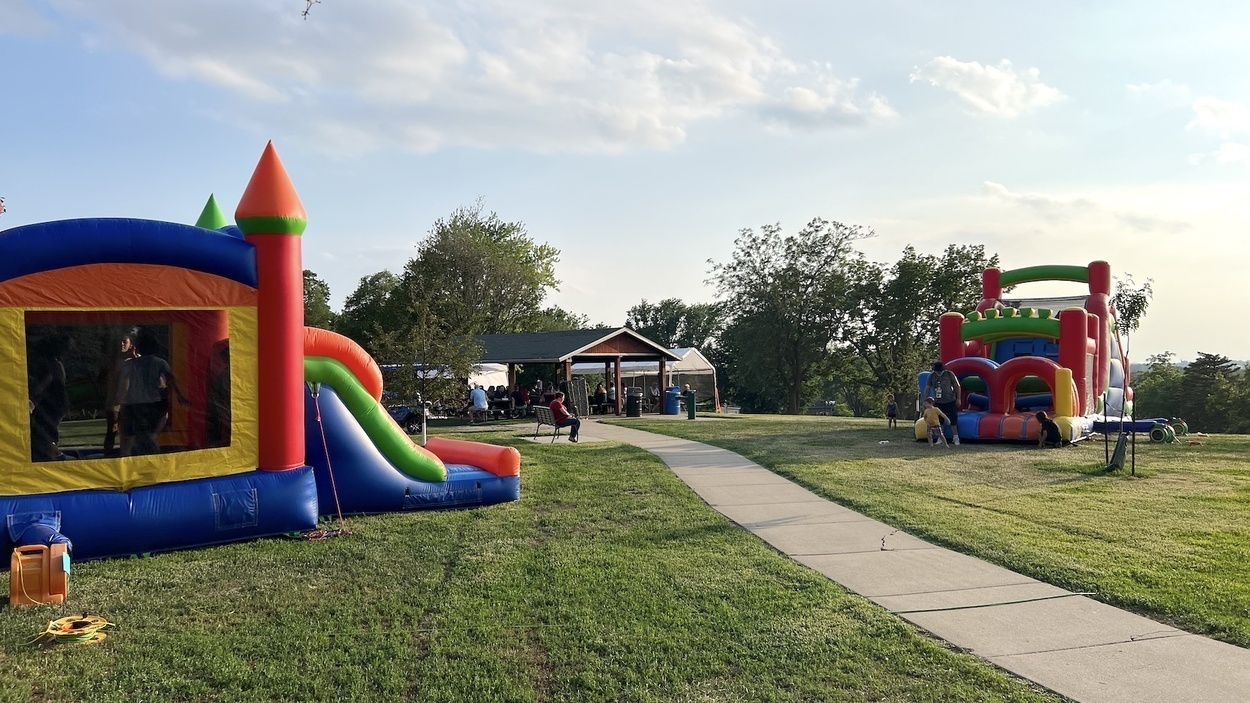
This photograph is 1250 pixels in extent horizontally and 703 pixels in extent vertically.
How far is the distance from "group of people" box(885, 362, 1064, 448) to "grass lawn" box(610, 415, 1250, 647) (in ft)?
1.38

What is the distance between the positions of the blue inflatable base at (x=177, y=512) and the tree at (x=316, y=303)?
3935 cm

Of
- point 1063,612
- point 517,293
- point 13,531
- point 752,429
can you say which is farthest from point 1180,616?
point 517,293

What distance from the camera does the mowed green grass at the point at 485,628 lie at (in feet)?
14.3

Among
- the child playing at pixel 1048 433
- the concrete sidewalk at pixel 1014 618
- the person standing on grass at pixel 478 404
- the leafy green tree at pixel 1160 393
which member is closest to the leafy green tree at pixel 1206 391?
the leafy green tree at pixel 1160 393

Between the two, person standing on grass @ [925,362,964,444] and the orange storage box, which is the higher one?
person standing on grass @ [925,362,964,444]

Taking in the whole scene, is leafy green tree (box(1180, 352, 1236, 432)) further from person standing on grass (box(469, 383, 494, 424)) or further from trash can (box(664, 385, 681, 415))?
person standing on grass (box(469, 383, 494, 424))

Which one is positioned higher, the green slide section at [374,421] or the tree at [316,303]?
the tree at [316,303]

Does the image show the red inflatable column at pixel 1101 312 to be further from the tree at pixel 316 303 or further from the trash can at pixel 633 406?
the tree at pixel 316 303

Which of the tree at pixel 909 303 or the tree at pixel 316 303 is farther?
the tree at pixel 316 303

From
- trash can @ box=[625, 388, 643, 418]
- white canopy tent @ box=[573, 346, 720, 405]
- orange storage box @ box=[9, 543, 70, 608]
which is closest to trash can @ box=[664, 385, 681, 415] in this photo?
trash can @ box=[625, 388, 643, 418]

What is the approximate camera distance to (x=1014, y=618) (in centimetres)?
542

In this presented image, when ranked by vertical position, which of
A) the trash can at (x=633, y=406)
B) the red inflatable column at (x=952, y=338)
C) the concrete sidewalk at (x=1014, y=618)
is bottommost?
the concrete sidewalk at (x=1014, y=618)

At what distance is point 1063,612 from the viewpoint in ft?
18.2

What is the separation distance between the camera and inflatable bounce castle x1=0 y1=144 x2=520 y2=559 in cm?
708
